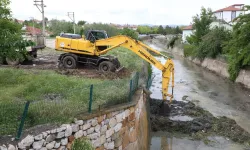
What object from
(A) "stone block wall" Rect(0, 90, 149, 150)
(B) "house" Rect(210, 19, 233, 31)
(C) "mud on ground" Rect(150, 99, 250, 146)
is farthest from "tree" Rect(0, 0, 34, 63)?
(B) "house" Rect(210, 19, 233, 31)

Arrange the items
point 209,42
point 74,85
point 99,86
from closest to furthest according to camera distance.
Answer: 1. point 99,86
2. point 74,85
3. point 209,42

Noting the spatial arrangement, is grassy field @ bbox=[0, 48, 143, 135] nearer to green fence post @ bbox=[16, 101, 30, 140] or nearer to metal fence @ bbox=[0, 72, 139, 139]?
metal fence @ bbox=[0, 72, 139, 139]

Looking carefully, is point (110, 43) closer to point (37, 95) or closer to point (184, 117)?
point (184, 117)

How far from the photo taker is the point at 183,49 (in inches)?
2183

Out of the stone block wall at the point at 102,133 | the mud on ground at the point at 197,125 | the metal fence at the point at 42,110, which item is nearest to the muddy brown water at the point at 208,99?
the mud on ground at the point at 197,125

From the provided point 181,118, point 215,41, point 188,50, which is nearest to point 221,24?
point 188,50

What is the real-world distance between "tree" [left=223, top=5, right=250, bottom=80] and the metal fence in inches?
744

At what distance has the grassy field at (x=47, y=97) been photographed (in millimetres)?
7305

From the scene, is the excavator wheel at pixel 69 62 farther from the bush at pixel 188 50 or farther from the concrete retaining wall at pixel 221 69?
the bush at pixel 188 50

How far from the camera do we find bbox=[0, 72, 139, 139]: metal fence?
23.0 ft

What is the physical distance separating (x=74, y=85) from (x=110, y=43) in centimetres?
543

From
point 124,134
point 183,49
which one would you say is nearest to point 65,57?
point 124,134

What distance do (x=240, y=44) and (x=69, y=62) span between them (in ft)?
52.1

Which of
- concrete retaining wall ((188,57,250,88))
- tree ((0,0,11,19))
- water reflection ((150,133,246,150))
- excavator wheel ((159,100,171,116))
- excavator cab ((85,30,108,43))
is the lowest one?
water reflection ((150,133,246,150))
